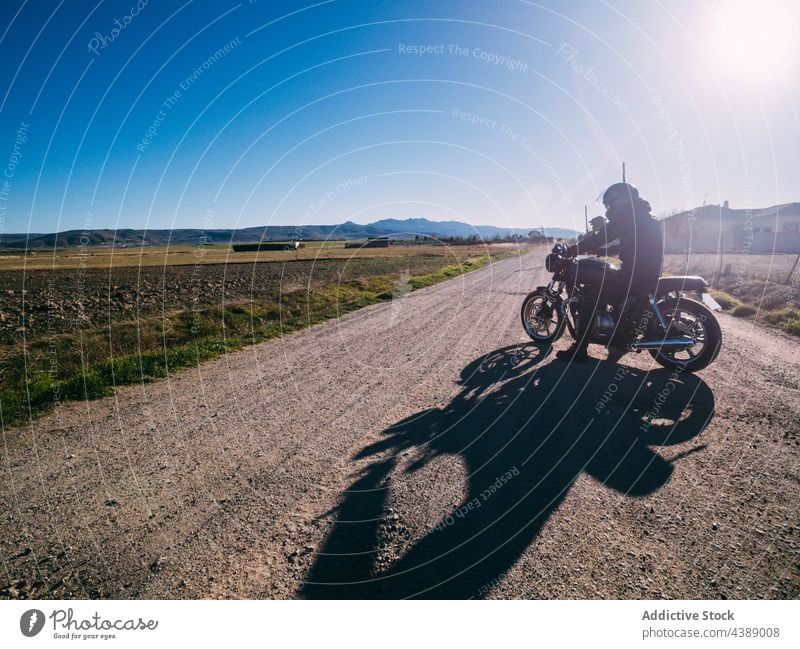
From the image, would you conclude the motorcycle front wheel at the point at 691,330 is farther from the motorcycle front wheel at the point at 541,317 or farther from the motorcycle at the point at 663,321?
the motorcycle front wheel at the point at 541,317

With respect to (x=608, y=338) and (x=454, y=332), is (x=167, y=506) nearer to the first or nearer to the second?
(x=608, y=338)

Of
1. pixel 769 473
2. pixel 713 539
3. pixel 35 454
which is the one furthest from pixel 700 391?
pixel 35 454

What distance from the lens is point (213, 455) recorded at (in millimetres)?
4078

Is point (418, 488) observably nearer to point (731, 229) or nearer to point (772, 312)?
point (772, 312)

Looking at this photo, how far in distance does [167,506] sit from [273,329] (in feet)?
24.0

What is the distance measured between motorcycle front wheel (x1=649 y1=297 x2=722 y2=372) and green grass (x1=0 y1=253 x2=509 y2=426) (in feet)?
25.0

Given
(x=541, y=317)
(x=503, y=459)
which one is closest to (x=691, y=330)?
(x=541, y=317)

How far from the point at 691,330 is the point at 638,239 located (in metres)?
1.52

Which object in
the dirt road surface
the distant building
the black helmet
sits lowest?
the dirt road surface

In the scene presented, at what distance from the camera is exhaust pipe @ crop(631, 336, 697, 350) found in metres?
5.98

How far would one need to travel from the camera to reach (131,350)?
325 inches

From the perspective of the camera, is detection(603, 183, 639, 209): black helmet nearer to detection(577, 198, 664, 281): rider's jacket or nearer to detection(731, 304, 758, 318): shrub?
detection(577, 198, 664, 281): rider's jacket
